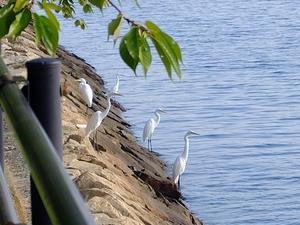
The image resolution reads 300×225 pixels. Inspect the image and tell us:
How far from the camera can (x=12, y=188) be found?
5.68 m

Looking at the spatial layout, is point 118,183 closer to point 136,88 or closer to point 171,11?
point 136,88

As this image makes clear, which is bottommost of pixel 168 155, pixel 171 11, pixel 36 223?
pixel 171 11

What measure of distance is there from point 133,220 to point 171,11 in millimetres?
35174

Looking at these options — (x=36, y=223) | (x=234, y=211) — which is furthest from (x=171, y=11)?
(x=36, y=223)

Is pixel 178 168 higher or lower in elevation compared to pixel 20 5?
lower

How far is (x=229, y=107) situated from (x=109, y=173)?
1184cm

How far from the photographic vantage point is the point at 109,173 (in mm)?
9352

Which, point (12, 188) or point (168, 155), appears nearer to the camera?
point (12, 188)

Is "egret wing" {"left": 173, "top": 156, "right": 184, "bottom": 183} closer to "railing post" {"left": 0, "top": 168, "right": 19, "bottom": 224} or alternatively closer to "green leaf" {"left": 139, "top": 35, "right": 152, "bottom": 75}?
"green leaf" {"left": 139, "top": 35, "right": 152, "bottom": 75}

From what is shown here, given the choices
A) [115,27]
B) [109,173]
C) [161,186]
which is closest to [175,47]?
[115,27]

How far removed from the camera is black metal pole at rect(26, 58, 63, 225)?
2.33 metres

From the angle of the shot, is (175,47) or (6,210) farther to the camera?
(175,47)

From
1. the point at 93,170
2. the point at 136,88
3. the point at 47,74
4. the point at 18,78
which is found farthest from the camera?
the point at 136,88

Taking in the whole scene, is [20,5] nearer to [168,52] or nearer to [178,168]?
[168,52]
